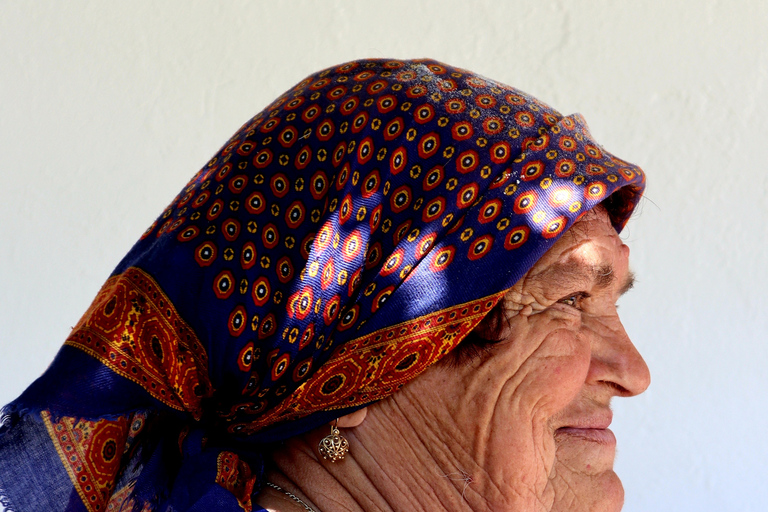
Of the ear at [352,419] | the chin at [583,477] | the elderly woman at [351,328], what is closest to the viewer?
A: the elderly woman at [351,328]

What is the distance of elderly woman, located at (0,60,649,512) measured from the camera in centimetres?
138

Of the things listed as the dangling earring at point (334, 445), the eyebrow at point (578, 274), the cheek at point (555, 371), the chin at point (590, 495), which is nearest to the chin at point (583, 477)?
the chin at point (590, 495)

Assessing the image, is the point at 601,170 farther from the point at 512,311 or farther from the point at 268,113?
the point at 268,113

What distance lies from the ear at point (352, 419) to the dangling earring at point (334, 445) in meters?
0.02

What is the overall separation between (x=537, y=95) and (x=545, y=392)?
1756 millimetres

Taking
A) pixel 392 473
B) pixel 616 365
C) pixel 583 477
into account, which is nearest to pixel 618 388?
pixel 616 365

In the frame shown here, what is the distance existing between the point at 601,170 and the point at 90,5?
273 centimetres

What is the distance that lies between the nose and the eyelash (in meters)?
0.09

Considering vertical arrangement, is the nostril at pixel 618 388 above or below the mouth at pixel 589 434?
above

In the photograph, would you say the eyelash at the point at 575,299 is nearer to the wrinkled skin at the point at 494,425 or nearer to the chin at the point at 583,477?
the wrinkled skin at the point at 494,425

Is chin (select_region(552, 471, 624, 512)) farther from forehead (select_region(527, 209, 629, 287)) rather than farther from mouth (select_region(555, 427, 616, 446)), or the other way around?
forehead (select_region(527, 209, 629, 287))

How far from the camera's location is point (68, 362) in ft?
4.45

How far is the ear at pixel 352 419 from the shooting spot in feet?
4.87

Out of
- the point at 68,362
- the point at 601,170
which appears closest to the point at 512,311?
the point at 601,170
